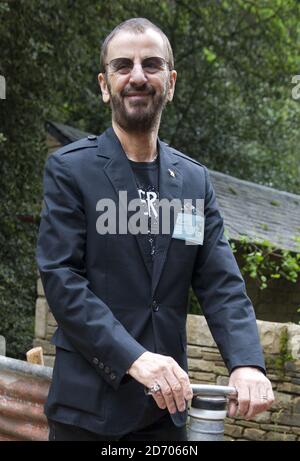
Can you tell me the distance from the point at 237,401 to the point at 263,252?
521 cm

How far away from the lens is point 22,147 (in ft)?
29.9

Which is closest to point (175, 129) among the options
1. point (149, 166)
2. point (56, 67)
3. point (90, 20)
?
point (90, 20)

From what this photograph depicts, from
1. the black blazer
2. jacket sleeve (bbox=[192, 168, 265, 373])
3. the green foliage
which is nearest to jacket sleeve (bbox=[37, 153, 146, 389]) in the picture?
the black blazer

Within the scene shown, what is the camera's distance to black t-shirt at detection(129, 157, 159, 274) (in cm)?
196

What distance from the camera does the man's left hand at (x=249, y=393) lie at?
1.82 m

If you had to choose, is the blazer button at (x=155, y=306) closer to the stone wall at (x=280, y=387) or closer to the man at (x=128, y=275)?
the man at (x=128, y=275)

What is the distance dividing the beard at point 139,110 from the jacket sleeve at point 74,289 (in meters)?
0.23

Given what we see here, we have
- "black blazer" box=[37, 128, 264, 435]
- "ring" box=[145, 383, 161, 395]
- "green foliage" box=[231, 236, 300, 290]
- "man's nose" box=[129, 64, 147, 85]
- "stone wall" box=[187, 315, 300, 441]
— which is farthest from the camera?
"green foliage" box=[231, 236, 300, 290]

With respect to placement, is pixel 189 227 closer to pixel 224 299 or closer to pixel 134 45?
pixel 224 299

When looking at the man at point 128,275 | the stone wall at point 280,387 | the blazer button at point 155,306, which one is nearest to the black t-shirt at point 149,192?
the man at point 128,275

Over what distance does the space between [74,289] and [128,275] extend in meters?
0.20

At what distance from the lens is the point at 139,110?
1957mm

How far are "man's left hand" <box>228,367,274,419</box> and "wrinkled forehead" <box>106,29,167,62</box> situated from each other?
94 centimetres

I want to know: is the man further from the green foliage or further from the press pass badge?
the green foliage
